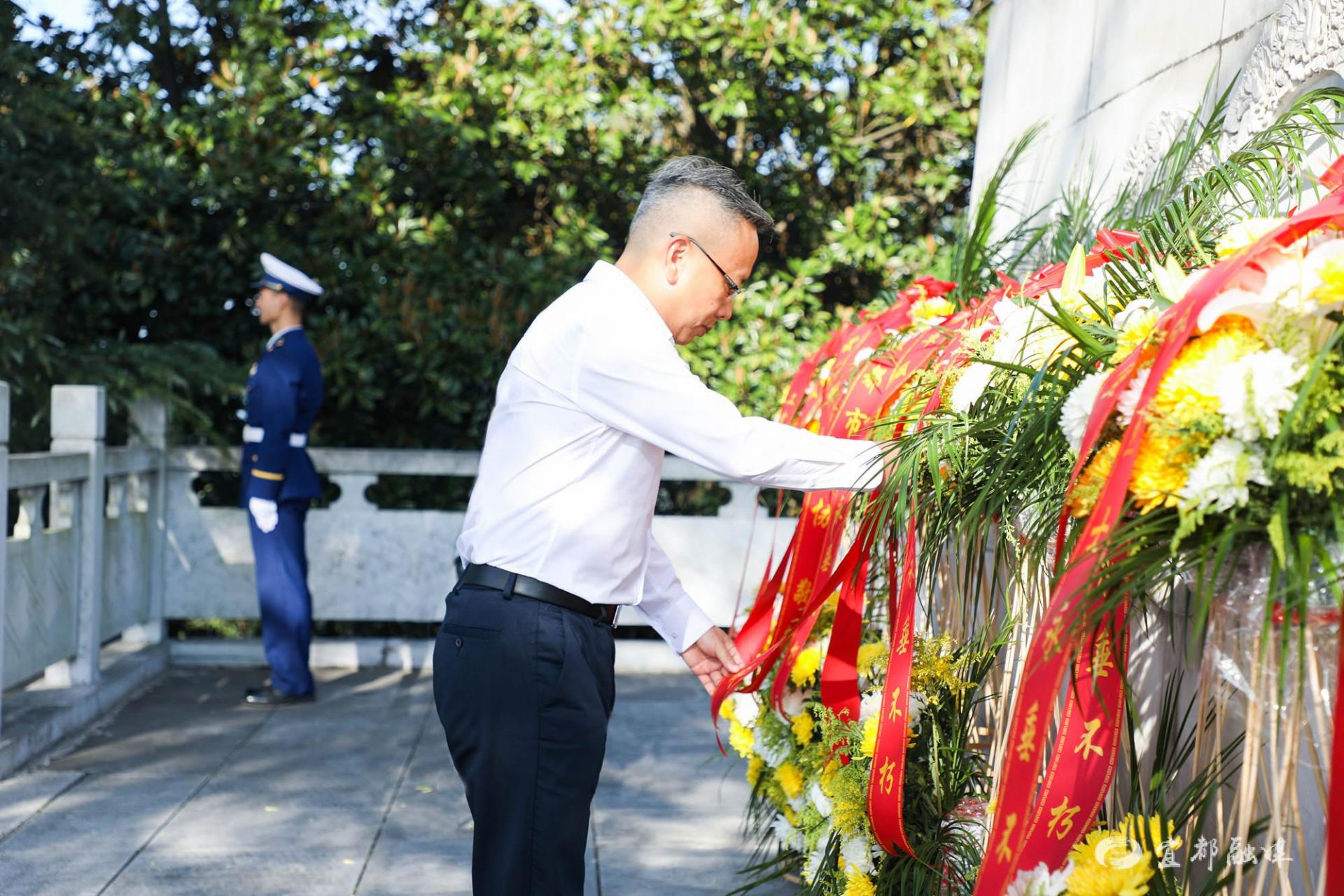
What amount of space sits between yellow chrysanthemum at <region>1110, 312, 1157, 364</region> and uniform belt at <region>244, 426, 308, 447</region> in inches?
172

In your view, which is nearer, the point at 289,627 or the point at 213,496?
the point at 289,627

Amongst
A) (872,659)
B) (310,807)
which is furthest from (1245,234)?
(310,807)

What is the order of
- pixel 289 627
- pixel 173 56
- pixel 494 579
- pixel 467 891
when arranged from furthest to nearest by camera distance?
pixel 173 56
pixel 289 627
pixel 467 891
pixel 494 579

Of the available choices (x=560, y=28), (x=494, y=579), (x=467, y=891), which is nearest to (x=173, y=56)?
(x=560, y=28)

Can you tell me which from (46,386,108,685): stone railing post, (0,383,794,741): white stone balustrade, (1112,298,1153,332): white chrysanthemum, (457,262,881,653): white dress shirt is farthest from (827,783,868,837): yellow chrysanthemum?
(46,386,108,685): stone railing post

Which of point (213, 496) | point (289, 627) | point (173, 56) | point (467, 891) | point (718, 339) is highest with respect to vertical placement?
point (173, 56)

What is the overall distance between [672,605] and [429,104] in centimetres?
476

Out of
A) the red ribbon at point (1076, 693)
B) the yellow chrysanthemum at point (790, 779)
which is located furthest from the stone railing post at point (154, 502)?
the red ribbon at point (1076, 693)

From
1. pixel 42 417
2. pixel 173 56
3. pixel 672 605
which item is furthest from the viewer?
pixel 173 56

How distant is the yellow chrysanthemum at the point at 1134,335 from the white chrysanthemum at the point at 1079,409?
35 mm

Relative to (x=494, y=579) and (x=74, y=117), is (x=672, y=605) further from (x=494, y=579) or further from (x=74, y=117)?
(x=74, y=117)

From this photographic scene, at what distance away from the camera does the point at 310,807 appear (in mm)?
3992

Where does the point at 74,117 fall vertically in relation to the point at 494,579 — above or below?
above

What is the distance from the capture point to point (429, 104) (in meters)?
6.55
